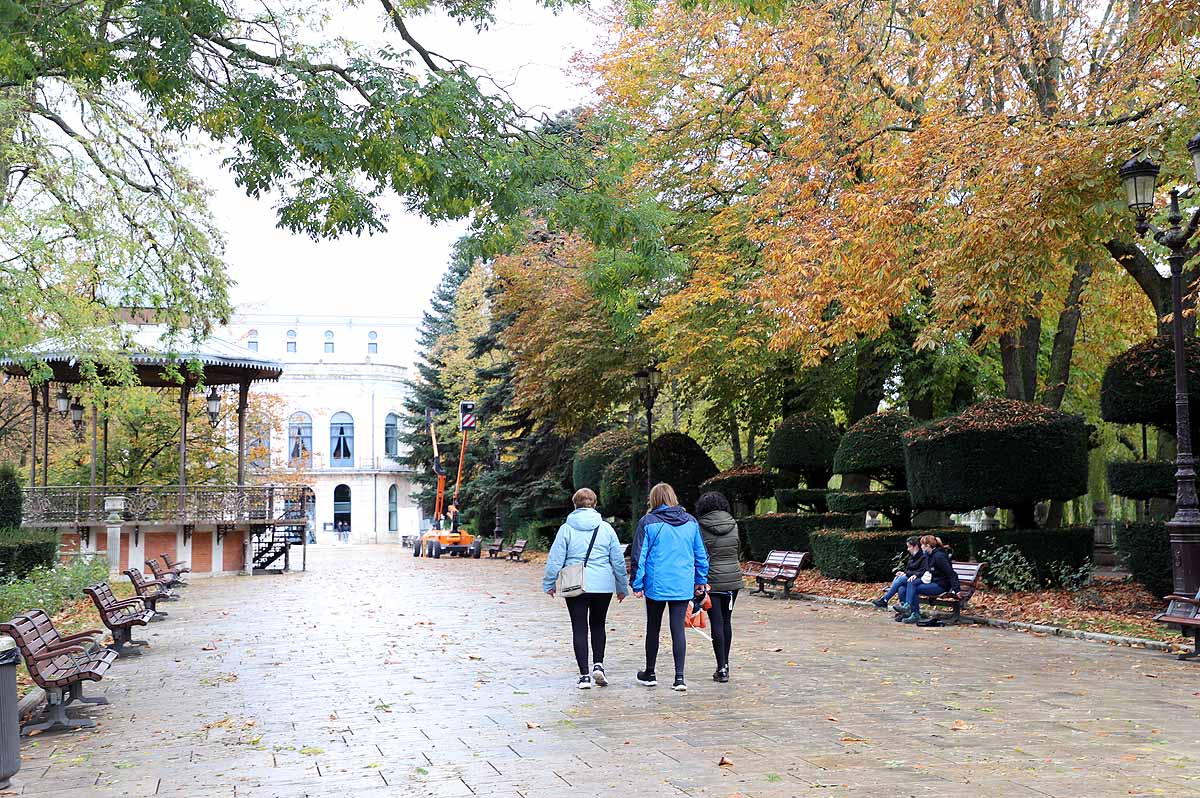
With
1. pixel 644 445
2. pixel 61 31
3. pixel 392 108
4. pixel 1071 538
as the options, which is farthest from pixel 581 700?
pixel 644 445

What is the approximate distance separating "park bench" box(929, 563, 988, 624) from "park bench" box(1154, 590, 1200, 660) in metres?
3.31

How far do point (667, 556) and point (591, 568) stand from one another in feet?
2.17

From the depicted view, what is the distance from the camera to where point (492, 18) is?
12.2 metres

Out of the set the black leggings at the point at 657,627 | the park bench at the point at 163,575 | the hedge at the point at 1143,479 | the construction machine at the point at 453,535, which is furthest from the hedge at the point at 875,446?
the construction machine at the point at 453,535

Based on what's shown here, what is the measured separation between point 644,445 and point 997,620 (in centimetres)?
1744

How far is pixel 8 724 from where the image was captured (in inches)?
260

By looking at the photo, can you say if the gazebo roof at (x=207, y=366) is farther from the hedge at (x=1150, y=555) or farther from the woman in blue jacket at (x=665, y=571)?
the hedge at (x=1150, y=555)

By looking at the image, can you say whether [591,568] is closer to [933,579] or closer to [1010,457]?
[933,579]

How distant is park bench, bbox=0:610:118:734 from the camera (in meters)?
8.29

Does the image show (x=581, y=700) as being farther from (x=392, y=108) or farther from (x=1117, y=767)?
(x=392, y=108)

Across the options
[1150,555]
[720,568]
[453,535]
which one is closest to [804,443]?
[1150,555]

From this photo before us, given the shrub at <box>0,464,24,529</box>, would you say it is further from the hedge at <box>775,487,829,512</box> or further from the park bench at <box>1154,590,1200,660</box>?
the park bench at <box>1154,590,1200,660</box>

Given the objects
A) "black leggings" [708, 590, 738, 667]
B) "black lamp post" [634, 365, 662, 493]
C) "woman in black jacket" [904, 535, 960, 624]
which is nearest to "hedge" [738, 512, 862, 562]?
"black lamp post" [634, 365, 662, 493]

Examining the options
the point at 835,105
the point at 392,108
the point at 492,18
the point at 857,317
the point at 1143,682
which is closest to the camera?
the point at 1143,682
